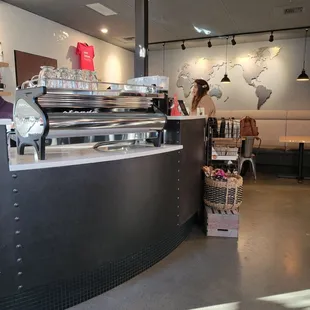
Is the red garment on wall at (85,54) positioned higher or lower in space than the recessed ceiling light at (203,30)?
lower

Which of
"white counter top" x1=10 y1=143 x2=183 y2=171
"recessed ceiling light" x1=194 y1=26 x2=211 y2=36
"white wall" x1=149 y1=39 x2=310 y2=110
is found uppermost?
"recessed ceiling light" x1=194 y1=26 x2=211 y2=36

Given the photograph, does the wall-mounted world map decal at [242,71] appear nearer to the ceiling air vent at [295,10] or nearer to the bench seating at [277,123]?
the bench seating at [277,123]

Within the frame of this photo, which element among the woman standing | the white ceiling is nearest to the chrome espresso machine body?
the woman standing

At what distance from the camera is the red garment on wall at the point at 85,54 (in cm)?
597

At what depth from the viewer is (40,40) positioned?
5.15 meters

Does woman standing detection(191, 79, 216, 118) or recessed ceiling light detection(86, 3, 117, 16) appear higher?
recessed ceiling light detection(86, 3, 117, 16)

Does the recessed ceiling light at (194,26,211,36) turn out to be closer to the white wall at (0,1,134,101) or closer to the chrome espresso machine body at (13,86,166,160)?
the white wall at (0,1,134,101)

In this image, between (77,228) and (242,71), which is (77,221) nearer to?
(77,228)

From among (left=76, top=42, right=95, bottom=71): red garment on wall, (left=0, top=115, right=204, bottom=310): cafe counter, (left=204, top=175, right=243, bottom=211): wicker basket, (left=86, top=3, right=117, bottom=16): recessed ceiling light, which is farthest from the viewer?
(left=76, top=42, right=95, bottom=71): red garment on wall

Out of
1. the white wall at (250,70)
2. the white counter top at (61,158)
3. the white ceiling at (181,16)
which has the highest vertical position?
the white ceiling at (181,16)

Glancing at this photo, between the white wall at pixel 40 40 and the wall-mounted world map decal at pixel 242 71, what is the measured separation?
2125 mm

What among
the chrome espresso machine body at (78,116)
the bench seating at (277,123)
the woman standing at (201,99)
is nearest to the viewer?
the chrome espresso machine body at (78,116)

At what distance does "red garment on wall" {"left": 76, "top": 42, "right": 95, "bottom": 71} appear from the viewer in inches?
235

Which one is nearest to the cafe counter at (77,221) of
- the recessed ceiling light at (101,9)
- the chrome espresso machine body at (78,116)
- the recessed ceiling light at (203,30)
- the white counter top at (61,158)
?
the white counter top at (61,158)
